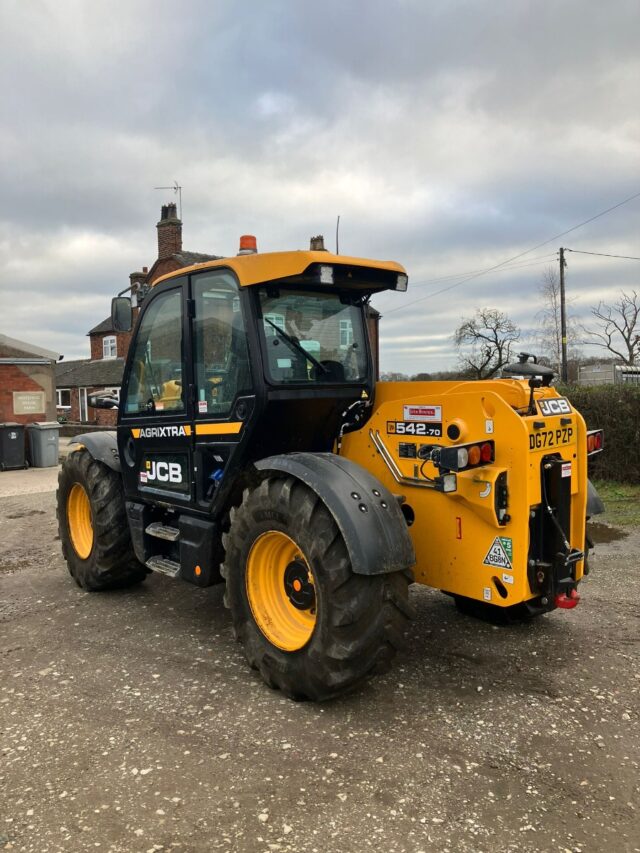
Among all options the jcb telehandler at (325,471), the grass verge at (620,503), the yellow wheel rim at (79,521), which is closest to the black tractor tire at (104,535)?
the yellow wheel rim at (79,521)

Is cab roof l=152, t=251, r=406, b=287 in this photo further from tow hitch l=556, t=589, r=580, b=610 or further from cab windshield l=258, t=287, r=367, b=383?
tow hitch l=556, t=589, r=580, b=610

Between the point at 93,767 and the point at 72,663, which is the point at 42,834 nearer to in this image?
the point at 93,767

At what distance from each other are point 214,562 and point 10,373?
1388 cm

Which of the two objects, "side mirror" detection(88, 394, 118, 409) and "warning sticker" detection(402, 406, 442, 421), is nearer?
"warning sticker" detection(402, 406, 442, 421)

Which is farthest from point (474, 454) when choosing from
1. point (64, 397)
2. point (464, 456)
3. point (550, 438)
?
point (64, 397)

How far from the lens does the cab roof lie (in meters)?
3.53

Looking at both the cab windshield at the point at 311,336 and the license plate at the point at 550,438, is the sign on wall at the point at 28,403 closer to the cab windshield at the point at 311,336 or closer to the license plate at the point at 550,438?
the cab windshield at the point at 311,336

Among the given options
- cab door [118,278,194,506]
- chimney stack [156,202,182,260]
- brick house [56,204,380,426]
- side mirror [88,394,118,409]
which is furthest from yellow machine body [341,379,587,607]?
chimney stack [156,202,182,260]

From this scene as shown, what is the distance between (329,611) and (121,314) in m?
2.80

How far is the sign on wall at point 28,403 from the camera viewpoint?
1583cm

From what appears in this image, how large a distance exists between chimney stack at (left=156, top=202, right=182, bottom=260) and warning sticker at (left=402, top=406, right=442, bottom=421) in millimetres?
21819

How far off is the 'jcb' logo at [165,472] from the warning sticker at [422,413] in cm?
161

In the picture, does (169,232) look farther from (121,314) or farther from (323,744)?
(323,744)

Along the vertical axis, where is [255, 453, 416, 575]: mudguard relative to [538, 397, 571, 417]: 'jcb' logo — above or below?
below
